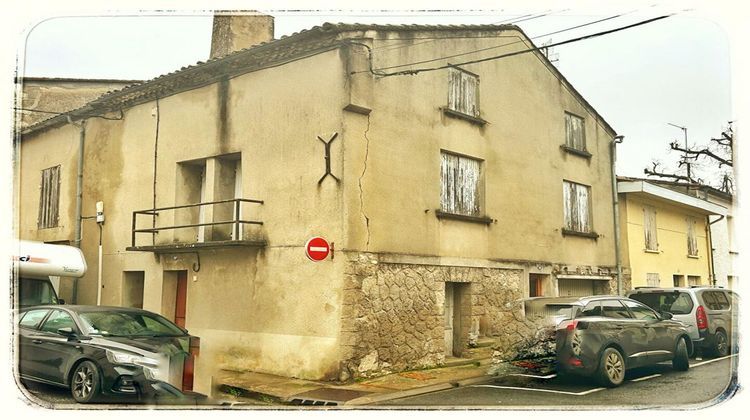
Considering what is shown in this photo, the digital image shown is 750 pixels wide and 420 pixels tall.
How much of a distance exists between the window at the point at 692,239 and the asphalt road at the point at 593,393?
11.2 feet

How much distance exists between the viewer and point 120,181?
40.0 ft

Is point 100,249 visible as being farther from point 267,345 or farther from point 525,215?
point 525,215

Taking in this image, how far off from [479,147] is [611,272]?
379 cm

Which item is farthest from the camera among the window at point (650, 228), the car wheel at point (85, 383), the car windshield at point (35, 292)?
the window at point (650, 228)

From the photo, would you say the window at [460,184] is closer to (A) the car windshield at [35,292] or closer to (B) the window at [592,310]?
(B) the window at [592,310]

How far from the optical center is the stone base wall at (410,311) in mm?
10406

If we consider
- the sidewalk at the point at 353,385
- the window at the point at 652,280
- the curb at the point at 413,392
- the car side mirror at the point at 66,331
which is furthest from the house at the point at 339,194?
the car side mirror at the point at 66,331

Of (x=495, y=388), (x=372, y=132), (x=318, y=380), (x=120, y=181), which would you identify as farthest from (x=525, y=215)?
(x=120, y=181)

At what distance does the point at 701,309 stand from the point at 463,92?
226 inches

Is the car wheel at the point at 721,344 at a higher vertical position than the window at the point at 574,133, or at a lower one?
lower

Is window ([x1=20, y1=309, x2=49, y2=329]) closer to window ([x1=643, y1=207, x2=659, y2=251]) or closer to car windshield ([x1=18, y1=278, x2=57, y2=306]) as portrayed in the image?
car windshield ([x1=18, y1=278, x2=57, y2=306])

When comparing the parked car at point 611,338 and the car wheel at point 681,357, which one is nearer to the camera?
the parked car at point 611,338

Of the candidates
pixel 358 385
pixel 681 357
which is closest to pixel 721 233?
pixel 681 357

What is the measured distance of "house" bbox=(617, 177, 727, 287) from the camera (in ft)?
40.7
